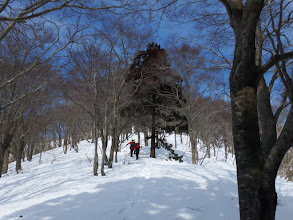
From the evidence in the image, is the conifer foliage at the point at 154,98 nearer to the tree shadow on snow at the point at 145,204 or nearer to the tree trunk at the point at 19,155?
the tree shadow on snow at the point at 145,204

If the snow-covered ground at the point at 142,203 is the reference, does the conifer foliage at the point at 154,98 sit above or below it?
above

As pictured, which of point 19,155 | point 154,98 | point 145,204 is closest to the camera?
point 145,204

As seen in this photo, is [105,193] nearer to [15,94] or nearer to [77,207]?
[77,207]

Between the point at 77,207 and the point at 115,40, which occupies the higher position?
the point at 115,40

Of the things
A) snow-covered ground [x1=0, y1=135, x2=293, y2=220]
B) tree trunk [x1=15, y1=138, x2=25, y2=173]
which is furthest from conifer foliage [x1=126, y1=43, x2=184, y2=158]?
tree trunk [x1=15, y1=138, x2=25, y2=173]

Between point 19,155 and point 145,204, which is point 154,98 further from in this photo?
point 19,155

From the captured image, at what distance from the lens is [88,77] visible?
296 inches

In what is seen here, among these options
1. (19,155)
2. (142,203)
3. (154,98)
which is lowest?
(19,155)

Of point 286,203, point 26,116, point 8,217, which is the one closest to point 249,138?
point 286,203

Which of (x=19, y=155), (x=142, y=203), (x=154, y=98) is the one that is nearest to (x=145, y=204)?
(x=142, y=203)

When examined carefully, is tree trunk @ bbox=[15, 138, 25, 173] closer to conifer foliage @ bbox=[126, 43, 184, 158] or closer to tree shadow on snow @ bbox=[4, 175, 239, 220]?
conifer foliage @ bbox=[126, 43, 184, 158]

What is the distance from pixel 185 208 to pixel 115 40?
7662 mm

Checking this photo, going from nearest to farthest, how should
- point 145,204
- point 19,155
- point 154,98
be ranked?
point 145,204, point 154,98, point 19,155

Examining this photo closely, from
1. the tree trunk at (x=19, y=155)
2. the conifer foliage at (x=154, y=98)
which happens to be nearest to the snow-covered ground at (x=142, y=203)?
the conifer foliage at (x=154, y=98)
